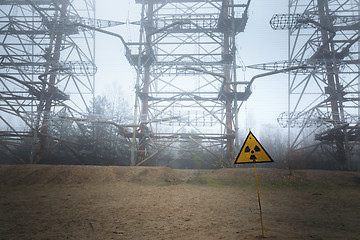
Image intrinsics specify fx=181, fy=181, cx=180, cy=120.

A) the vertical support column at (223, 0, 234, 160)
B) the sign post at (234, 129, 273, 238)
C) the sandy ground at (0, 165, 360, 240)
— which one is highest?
the vertical support column at (223, 0, 234, 160)

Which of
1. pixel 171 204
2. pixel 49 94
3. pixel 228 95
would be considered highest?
pixel 49 94

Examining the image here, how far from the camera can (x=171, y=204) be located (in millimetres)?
6438

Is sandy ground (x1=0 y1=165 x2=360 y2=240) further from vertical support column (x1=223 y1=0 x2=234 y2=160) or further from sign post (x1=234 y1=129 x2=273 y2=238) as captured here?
vertical support column (x1=223 y1=0 x2=234 y2=160)

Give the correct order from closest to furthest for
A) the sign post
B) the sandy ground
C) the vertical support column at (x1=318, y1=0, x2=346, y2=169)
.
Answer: the sandy ground < the sign post < the vertical support column at (x1=318, y1=0, x2=346, y2=169)

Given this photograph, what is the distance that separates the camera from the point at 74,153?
15711 millimetres

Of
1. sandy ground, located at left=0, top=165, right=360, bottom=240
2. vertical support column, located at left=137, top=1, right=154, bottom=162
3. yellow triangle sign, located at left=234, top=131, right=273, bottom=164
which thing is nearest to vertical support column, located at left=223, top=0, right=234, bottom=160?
sandy ground, located at left=0, top=165, right=360, bottom=240

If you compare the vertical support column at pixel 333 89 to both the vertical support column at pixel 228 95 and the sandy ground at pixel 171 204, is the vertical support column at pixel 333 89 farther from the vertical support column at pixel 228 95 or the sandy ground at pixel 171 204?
the vertical support column at pixel 228 95

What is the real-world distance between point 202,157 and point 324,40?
15.9m

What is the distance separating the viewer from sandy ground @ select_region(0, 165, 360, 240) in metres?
4.04

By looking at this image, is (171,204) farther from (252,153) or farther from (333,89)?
(333,89)

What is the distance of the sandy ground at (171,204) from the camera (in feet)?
13.3

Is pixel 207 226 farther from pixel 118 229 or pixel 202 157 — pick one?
pixel 202 157

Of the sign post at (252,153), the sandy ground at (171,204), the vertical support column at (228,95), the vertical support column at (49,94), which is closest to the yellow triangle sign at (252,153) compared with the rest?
the sign post at (252,153)

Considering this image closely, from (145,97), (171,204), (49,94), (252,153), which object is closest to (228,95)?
(145,97)
